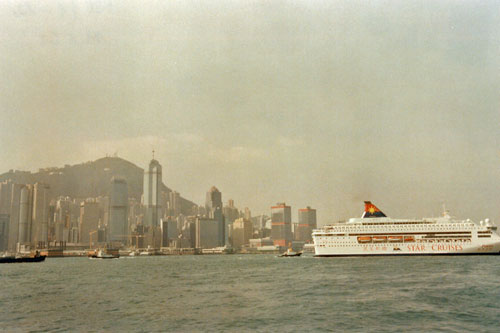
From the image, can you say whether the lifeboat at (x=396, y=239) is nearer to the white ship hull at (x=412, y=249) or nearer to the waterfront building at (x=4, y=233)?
the white ship hull at (x=412, y=249)

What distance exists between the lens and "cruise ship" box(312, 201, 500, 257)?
63500 millimetres

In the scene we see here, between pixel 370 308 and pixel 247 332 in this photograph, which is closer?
pixel 247 332

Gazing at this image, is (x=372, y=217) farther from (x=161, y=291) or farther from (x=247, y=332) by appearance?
(x=247, y=332)

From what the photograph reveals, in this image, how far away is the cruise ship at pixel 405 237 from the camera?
63500 millimetres

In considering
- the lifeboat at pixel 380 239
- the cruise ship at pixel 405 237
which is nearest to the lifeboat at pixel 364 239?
the cruise ship at pixel 405 237

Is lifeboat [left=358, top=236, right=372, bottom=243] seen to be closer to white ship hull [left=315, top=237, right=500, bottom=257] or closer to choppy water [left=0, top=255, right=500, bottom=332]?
white ship hull [left=315, top=237, right=500, bottom=257]

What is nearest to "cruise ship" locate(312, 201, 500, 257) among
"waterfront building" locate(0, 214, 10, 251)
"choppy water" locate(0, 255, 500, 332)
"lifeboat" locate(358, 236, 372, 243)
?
"lifeboat" locate(358, 236, 372, 243)

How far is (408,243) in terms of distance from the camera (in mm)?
65750

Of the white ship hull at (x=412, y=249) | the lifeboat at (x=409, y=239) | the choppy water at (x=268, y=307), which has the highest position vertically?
the lifeboat at (x=409, y=239)

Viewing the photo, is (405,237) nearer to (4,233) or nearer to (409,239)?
(409,239)

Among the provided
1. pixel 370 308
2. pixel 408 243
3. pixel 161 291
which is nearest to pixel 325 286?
pixel 370 308

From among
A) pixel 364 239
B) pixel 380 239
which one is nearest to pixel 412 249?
pixel 380 239

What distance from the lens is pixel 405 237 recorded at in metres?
66.2

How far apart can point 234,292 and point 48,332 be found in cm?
1205
